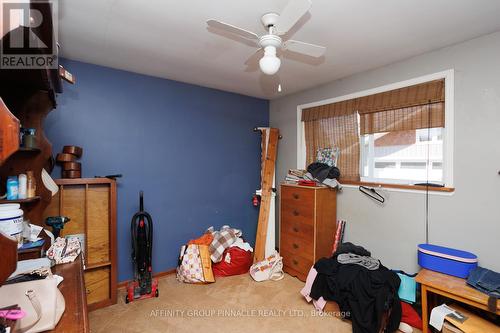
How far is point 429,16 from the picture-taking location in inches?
70.4

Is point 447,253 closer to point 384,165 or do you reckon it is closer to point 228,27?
point 384,165

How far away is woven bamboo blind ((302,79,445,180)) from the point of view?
A: 2371mm

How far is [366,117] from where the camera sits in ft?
9.59

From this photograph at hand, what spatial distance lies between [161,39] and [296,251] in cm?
268

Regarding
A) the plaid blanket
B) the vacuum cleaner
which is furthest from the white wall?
the vacuum cleaner

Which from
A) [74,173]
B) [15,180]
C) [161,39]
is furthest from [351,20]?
[74,173]

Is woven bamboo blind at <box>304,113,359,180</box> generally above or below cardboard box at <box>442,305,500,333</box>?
above

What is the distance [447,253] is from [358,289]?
791 millimetres

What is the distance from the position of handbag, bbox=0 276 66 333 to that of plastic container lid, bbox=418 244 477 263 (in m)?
2.56

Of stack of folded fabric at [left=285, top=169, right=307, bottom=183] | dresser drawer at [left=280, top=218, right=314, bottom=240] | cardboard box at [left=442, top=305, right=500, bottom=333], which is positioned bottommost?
cardboard box at [left=442, top=305, right=500, bottom=333]

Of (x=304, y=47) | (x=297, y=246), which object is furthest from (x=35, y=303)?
(x=297, y=246)

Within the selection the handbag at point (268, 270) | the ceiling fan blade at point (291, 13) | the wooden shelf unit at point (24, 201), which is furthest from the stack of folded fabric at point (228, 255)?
the ceiling fan blade at point (291, 13)

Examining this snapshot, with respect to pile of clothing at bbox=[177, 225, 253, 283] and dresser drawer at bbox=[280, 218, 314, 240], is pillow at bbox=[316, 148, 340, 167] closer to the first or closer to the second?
dresser drawer at bbox=[280, 218, 314, 240]
